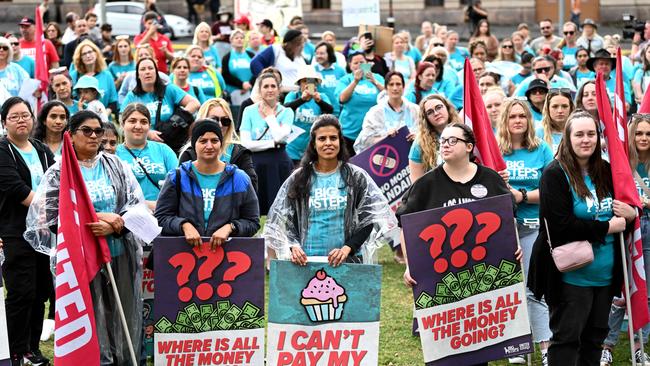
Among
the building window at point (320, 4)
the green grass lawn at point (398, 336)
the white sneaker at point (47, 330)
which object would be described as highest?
the building window at point (320, 4)

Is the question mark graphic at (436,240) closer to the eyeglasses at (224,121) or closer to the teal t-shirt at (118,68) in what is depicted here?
the eyeglasses at (224,121)

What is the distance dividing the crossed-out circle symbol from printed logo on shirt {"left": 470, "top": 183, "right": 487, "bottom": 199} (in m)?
4.12

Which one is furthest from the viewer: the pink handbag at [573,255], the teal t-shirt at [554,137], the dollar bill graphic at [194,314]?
the teal t-shirt at [554,137]

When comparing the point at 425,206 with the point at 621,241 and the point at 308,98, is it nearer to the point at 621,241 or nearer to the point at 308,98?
the point at 621,241

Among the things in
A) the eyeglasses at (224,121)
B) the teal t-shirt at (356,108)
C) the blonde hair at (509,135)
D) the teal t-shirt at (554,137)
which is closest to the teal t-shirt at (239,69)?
the teal t-shirt at (356,108)

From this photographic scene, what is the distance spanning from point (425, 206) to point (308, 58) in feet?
40.0

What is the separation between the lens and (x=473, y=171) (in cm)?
767

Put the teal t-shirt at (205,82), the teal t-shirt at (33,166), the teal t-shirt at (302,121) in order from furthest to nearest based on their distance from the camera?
the teal t-shirt at (205,82) → the teal t-shirt at (302,121) → the teal t-shirt at (33,166)

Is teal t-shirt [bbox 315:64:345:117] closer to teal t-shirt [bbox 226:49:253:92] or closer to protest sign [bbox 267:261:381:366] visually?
teal t-shirt [bbox 226:49:253:92]

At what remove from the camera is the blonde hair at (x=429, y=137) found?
9289 millimetres

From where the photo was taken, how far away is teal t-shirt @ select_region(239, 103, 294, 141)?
11758 mm

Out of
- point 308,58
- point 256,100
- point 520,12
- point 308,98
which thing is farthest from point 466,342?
point 520,12

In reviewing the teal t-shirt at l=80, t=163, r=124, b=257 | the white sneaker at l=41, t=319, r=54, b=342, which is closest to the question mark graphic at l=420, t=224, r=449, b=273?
the teal t-shirt at l=80, t=163, r=124, b=257

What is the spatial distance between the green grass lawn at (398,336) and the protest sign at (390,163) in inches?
34.3
